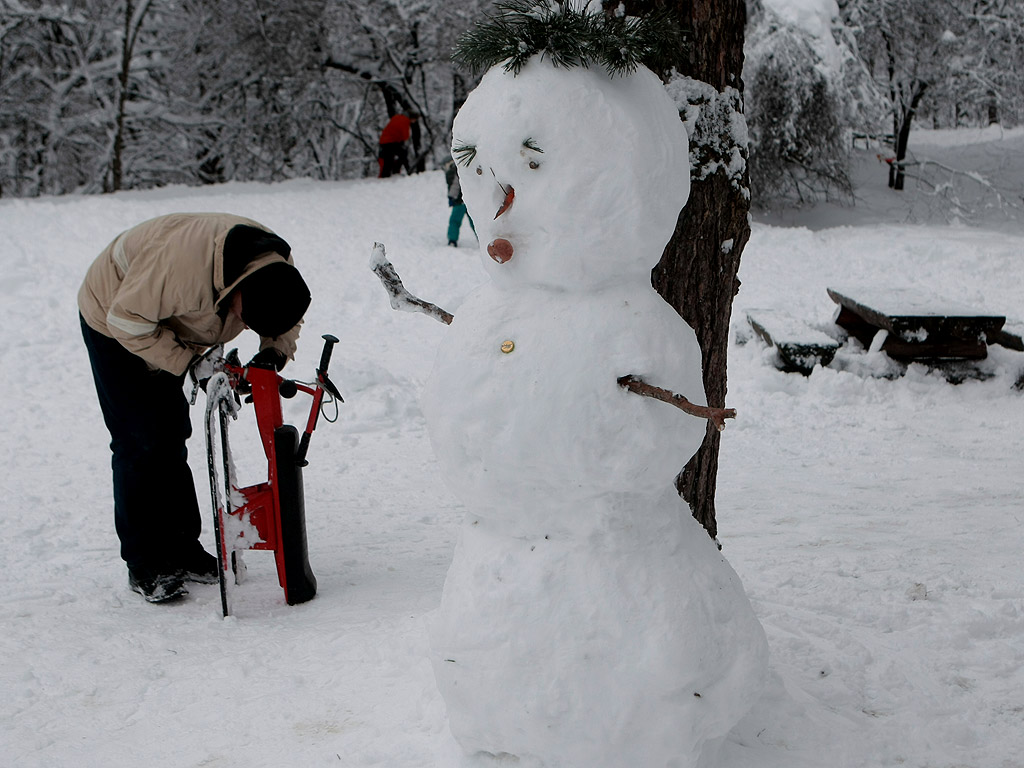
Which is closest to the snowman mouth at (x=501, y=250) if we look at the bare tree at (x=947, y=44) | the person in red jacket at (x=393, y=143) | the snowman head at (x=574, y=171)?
the snowman head at (x=574, y=171)

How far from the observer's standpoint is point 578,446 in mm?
2041

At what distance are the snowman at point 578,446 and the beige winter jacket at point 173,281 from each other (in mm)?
1566

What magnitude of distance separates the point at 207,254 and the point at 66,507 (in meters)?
1.93

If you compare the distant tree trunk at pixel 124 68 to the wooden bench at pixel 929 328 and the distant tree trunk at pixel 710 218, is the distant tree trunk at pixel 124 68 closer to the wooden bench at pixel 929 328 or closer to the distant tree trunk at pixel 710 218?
the wooden bench at pixel 929 328

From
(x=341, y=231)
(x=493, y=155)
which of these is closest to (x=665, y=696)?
(x=493, y=155)

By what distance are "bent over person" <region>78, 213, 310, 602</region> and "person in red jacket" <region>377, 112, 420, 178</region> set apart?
1114 cm

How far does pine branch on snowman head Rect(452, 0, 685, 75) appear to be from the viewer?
209 centimetres

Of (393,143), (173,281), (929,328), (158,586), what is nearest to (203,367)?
(173,281)

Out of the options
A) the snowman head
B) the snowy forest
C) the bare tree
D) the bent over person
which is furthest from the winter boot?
the bare tree

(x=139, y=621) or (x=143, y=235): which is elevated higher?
(x=143, y=235)

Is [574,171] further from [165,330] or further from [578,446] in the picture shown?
[165,330]

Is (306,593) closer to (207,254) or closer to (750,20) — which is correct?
(207,254)

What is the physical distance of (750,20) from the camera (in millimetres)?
12070

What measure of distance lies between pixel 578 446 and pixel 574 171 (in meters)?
0.62
